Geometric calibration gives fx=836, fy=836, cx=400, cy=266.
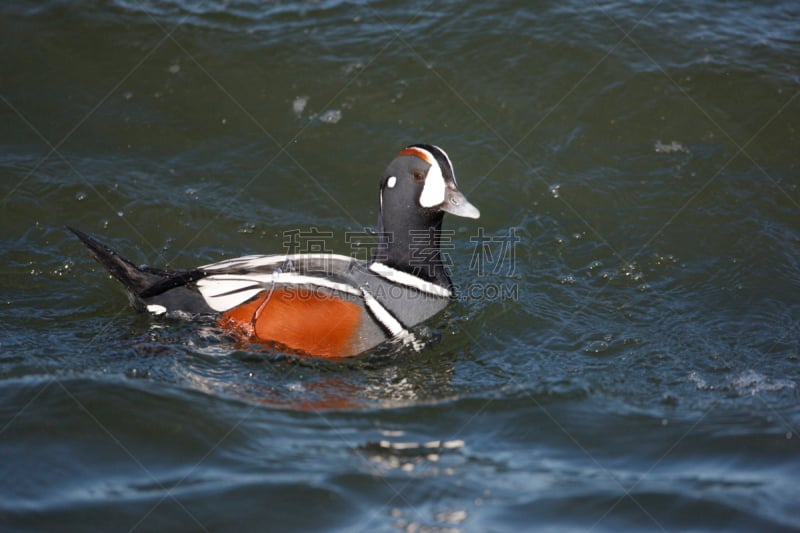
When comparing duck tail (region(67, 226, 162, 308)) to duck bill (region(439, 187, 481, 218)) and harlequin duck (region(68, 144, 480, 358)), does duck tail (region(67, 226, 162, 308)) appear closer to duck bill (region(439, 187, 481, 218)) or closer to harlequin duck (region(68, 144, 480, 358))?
harlequin duck (region(68, 144, 480, 358))

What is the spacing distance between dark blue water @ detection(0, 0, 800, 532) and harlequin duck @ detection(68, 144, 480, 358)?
197mm

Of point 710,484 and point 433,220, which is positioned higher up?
point 433,220

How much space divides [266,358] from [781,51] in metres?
7.90

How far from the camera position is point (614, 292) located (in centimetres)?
799

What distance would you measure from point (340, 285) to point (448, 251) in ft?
7.83

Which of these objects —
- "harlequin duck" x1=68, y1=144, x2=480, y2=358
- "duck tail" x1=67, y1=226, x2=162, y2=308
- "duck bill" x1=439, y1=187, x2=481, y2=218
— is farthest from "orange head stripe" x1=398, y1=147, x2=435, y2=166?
"duck tail" x1=67, y1=226, x2=162, y2=308

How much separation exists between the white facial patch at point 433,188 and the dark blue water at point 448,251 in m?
1.11

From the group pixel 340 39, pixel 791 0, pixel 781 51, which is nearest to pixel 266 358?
pixel 340 39

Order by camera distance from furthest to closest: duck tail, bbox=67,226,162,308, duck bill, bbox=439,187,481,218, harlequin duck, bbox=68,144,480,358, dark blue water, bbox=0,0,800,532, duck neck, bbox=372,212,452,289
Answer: duck neck, bbox=372,212,452,289, duck tail, bbox=67,226,162,308, duck bill, bbox=439,187,481,218, harlequin duck, bbox=68,144,480,358, dark blue water, bbox=0,0,800,532

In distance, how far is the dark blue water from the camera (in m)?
5.19

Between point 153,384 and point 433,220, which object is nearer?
point 153,384

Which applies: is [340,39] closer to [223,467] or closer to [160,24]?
[160,24]

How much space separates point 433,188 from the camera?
7.00 m

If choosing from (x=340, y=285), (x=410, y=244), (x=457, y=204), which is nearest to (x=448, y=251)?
(x=410, y=244)
